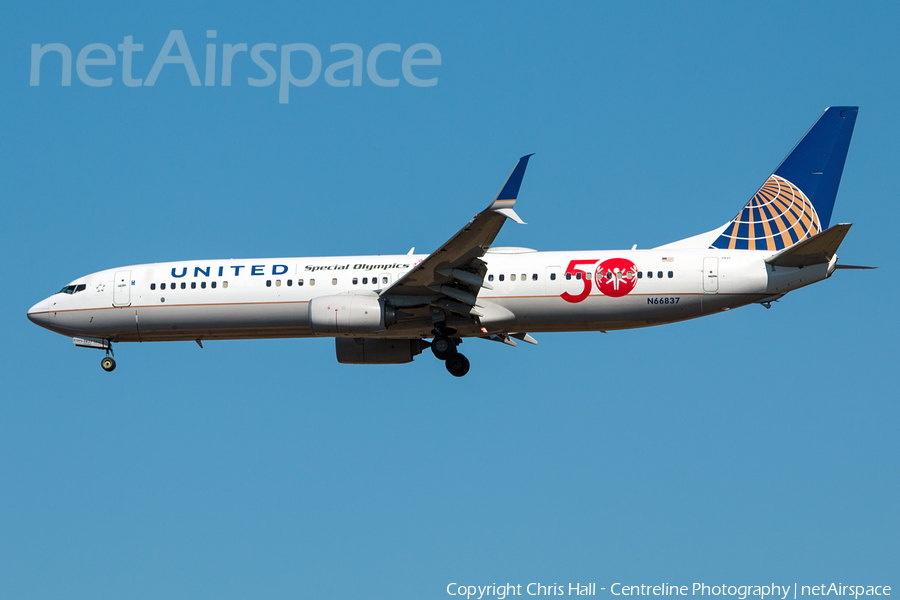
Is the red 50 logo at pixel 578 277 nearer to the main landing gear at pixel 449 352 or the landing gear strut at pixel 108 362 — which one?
the main landing gear at pixel 449 352

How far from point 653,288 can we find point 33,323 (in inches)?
764

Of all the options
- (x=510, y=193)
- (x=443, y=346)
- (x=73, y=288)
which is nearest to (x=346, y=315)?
(x=443, y=346)

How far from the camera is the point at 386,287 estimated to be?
30609 mm

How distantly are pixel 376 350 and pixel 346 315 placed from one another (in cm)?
391

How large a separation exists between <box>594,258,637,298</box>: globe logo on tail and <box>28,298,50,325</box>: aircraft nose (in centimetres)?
1720

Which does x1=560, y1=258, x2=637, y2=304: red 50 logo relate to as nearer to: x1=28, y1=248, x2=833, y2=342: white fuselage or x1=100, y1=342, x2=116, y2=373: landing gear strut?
x1=28, y1=248, x2=833, y2=342: white fuselage

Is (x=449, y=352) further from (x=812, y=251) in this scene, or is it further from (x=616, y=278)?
(x=812, y=251)

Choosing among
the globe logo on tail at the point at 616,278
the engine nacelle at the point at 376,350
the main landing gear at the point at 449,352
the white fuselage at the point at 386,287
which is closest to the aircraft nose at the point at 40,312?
the white fuselage at the point at 386,287

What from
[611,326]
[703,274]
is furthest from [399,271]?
[703,274]

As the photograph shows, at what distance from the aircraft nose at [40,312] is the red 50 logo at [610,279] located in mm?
16257

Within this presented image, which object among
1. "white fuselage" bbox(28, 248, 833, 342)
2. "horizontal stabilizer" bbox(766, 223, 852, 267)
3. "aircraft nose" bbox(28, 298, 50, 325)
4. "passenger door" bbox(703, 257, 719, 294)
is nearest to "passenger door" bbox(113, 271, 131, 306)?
"white fuselage" bbox(28, 248, 833, 342)

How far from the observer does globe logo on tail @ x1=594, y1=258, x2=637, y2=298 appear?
96.3ft

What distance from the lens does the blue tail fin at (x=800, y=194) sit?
103ft

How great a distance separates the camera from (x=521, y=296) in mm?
29672
